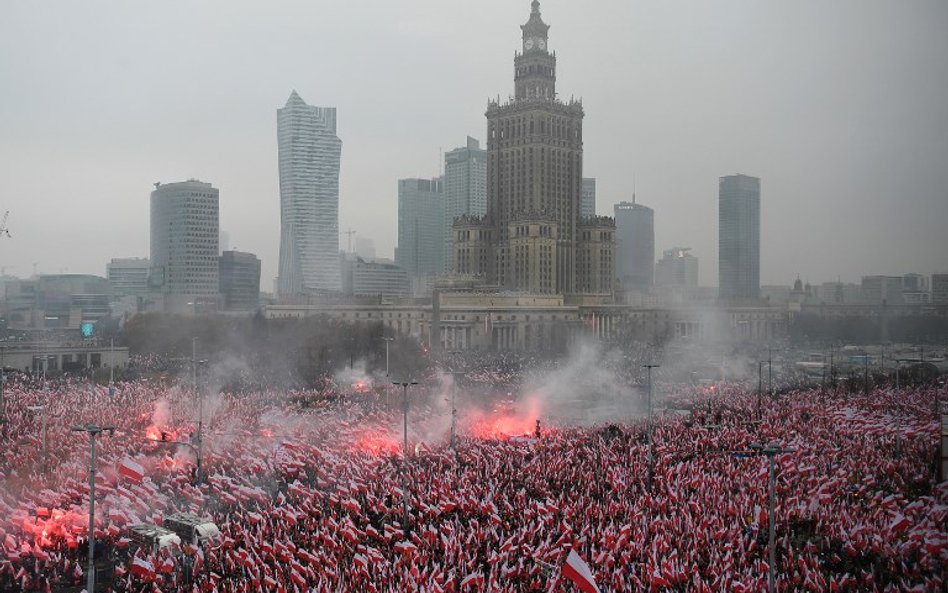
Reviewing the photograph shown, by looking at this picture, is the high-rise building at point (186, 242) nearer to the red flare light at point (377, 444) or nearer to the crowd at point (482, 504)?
the crowd at point (482, 504)

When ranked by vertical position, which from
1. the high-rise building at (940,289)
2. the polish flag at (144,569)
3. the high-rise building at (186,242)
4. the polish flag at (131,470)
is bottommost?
the polish flag at (144,569)

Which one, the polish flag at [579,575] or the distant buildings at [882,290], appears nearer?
the polish flag at [579,575]

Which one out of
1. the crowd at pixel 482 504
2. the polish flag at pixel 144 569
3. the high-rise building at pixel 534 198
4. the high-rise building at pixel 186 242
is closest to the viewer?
the polish flag at pixel 144 569

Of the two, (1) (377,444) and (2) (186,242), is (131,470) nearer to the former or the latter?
(1) (377,444)

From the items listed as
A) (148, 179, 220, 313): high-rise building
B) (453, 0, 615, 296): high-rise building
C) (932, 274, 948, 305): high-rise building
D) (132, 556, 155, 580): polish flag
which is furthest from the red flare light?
(148, 179, 220, 313): high-rise building

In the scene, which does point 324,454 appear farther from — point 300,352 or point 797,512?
point 300,352

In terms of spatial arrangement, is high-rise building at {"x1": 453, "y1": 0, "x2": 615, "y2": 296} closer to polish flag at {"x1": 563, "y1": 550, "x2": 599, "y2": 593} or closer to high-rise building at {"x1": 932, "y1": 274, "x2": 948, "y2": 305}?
high-rise building at {"x1": 932, "y1": 274, "x2": 948, "y2": 305}

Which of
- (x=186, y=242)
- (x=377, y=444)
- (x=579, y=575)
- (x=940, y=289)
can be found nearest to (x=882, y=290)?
(x=940, y=289)

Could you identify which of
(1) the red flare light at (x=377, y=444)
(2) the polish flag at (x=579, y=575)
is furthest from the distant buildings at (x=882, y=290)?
(2) the polish flag at (x=579, y=575)
